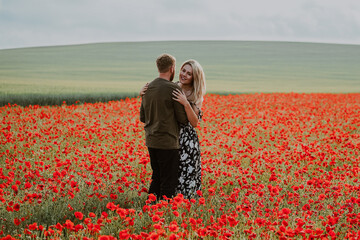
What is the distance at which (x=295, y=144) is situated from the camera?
8.51 m

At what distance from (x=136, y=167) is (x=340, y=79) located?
1374 inches

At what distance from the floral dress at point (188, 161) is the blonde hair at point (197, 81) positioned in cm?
43

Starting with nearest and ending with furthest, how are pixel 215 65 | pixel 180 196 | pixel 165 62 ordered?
pixel 180 196, pixel 165 62, pixel 215 65

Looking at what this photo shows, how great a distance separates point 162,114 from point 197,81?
586 millimetres

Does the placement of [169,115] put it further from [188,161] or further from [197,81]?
[188,161]

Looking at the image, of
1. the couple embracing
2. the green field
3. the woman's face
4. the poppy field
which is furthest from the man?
the green field

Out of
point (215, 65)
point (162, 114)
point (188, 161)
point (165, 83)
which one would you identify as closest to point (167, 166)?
point (188, 161)

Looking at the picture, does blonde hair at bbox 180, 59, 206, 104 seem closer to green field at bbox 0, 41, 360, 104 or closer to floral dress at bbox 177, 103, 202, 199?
floral dress at bbox 177, 103, 202, 199

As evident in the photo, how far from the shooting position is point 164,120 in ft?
13.2

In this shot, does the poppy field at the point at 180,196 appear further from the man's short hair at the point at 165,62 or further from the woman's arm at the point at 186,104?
the man's short hair at the point at 165,62

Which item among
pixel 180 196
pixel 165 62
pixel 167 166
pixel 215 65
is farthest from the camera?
pixel 215 65

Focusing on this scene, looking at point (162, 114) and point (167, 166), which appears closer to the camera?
point (162, 114)

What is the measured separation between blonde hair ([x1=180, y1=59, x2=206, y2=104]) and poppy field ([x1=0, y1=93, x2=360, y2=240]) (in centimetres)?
104

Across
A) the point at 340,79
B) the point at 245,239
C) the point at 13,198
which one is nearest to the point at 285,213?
the point at 245,239
